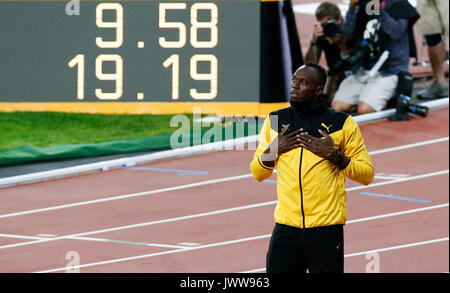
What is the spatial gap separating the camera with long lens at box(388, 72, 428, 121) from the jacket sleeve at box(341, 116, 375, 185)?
6.48 m

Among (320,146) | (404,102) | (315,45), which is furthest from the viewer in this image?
(404,102)

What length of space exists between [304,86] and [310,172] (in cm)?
42

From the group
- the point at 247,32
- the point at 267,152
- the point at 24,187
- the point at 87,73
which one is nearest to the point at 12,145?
the point at 24,187

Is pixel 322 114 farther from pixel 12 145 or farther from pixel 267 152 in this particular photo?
pixel 12 145

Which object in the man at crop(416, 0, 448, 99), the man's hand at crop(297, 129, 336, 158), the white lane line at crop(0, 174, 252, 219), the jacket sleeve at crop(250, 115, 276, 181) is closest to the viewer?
the man's hand at crop(297, 129, 336, 158)

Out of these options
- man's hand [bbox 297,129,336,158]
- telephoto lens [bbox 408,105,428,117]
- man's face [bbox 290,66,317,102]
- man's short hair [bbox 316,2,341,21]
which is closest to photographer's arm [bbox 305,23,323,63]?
man's short hair [bbox 316,2,341,21]

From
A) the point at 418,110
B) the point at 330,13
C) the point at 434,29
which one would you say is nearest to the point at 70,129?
the point at 330,13

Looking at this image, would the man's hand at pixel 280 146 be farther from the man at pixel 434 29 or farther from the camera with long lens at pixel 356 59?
the man at pixel 434 29

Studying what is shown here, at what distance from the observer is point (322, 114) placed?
5.32m

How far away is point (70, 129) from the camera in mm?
11859

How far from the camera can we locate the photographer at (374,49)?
37.6 feet

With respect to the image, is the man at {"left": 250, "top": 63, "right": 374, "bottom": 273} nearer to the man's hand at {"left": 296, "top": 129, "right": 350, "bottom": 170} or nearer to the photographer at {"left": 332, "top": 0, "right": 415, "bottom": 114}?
the man's hand at {"left": 296, "top": 129, "right": 350, "bottom": 170}

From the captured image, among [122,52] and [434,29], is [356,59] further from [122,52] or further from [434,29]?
[122,52]

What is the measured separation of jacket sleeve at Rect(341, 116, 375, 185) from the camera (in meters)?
5.23
